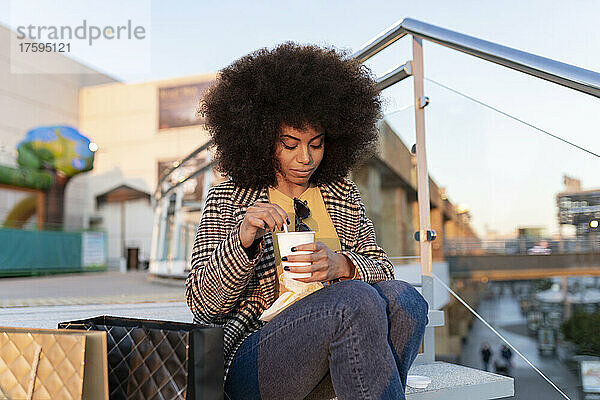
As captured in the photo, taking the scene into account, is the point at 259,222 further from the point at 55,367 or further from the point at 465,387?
the point at 465,387

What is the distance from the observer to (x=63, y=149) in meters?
13.6

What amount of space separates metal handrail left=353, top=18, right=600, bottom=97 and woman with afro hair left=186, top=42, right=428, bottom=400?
324 mm

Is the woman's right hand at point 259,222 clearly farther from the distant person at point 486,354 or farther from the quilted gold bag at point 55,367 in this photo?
the distant person at point 486,354

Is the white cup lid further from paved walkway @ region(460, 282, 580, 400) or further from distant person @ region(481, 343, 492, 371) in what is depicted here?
distant person @ region(481, 343, 492, 371)

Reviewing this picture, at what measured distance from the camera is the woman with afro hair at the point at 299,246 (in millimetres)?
1010

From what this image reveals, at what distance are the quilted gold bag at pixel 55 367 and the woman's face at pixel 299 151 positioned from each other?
755 mm

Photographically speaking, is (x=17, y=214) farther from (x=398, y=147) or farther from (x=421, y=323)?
(x=421, y=323)

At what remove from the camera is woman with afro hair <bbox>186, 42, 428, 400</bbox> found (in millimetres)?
1010

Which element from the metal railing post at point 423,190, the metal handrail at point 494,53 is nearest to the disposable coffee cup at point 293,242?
the metal handrail at point 494,53

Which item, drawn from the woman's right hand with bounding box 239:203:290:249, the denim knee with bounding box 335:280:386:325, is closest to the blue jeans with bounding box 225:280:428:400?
the denim knee with bounding box 335:280:386:325

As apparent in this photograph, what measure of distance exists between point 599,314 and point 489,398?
318 cm

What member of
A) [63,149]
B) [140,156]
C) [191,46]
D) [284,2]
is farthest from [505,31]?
[140,156]

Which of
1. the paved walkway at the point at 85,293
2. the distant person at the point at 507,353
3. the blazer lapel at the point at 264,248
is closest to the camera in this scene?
the blazer lapel at the point at 264,248

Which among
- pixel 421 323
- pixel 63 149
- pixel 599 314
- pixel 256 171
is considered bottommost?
pixel 599 314
